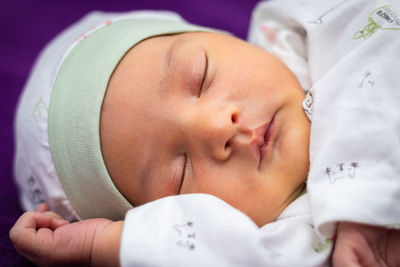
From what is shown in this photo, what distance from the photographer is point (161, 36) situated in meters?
1.24

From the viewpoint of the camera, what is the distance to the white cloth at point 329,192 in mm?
897

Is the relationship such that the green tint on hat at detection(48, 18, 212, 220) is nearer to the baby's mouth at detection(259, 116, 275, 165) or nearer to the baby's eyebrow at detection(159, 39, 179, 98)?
the baby's eyebrow at detection(159, 39, 179, 98)

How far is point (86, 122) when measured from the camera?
1.10 metres

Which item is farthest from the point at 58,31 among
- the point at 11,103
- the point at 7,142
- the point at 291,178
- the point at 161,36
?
the point at 291,178

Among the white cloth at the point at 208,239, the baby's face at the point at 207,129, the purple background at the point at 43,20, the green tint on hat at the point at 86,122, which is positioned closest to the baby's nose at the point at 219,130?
the baby's face at the point at 207,129

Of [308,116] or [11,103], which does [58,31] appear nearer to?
[11,103]

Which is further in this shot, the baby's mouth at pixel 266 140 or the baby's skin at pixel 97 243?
the baby's mouth at pixel 266 140

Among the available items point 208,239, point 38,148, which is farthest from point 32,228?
point 208,239

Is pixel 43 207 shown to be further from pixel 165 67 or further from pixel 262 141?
pixel 262 141

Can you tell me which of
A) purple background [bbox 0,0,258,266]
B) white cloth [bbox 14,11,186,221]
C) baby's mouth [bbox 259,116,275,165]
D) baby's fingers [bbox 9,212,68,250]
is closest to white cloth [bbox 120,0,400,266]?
baby's mouth [bbox 259,116,275,165]

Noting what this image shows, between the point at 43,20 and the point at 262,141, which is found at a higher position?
the point at 43,20

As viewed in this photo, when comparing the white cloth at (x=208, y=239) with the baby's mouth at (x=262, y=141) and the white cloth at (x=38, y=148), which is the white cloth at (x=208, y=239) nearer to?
the baby's mouth at (x=262, y=141)

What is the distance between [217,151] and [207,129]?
0.19ft

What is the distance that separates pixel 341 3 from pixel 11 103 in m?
1.39
